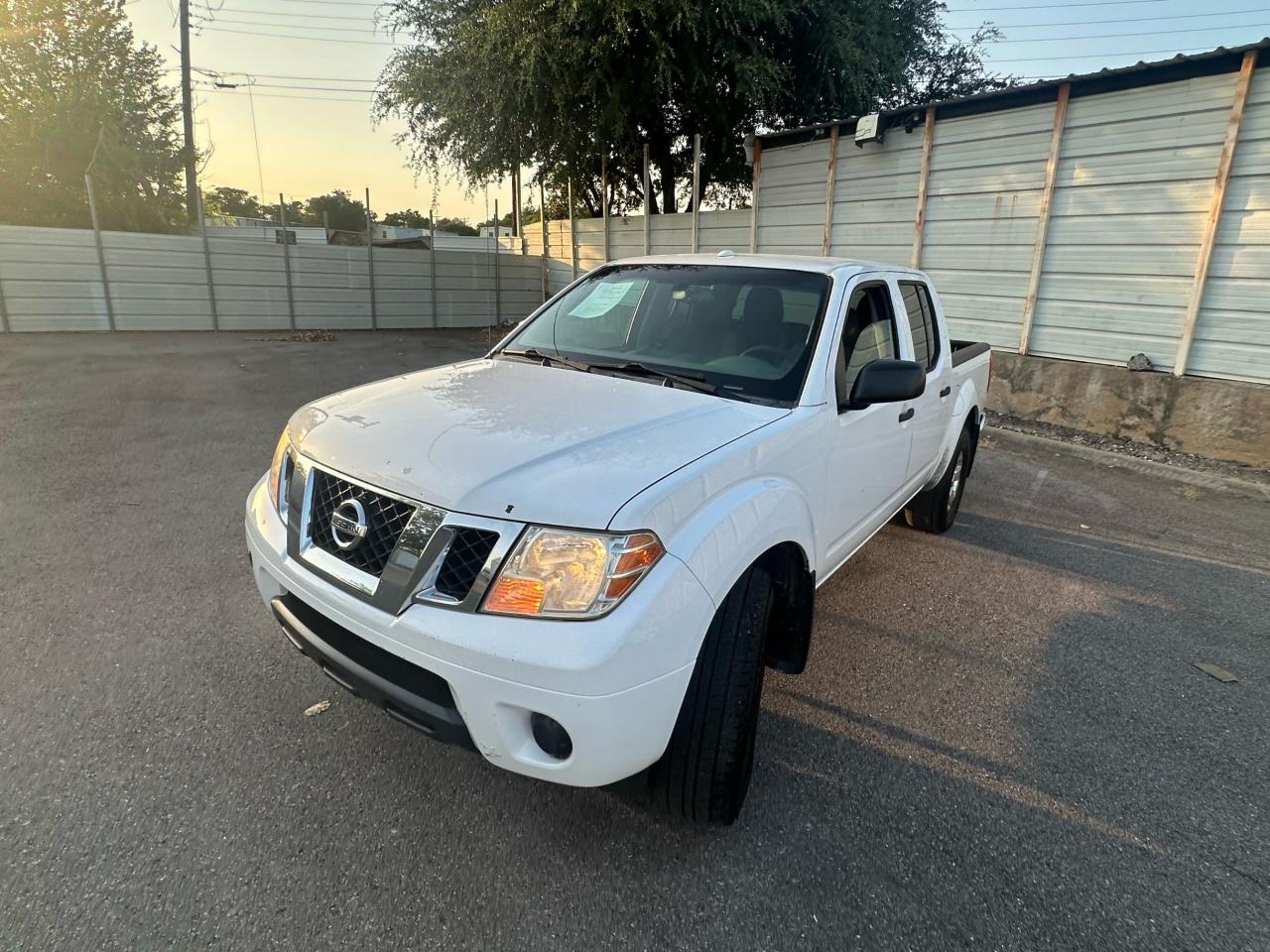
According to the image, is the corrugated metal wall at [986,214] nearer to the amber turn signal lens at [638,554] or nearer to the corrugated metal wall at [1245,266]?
the corrugated metal wall at [1245,266]

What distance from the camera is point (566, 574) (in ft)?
5.49

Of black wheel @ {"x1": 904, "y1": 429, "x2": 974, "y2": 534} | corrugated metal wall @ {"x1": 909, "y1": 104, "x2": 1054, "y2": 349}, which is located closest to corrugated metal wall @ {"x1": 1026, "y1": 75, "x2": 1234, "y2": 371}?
corrugated metal wall @ {"x1": 909, "y1": 104, "x2": 1054, "y2": 349}

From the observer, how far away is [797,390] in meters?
2.54

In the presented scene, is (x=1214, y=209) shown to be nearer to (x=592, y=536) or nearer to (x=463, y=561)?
(x=592, y=536)

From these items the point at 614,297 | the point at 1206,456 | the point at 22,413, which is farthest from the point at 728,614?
the point at 22,413

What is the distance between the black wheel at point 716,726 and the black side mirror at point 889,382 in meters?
0.98

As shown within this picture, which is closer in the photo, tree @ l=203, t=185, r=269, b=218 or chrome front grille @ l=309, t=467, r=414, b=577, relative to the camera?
chrome front grille @ l=309, t=467, r=414, b=577

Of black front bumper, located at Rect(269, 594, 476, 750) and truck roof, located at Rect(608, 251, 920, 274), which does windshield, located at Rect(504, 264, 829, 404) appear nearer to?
truck roof, located at Rect(608, 251, 920, 274)

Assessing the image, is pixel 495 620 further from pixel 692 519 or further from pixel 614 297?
pixel 614 297

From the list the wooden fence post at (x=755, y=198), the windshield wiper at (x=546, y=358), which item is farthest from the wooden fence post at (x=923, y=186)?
the windshield wiper at (x=546, y=358)

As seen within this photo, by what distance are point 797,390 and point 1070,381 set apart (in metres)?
6.84

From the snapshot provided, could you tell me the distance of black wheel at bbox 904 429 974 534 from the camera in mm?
4566

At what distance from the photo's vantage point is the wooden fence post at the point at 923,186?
8742 mm

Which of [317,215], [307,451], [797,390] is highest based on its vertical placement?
[317,215]
